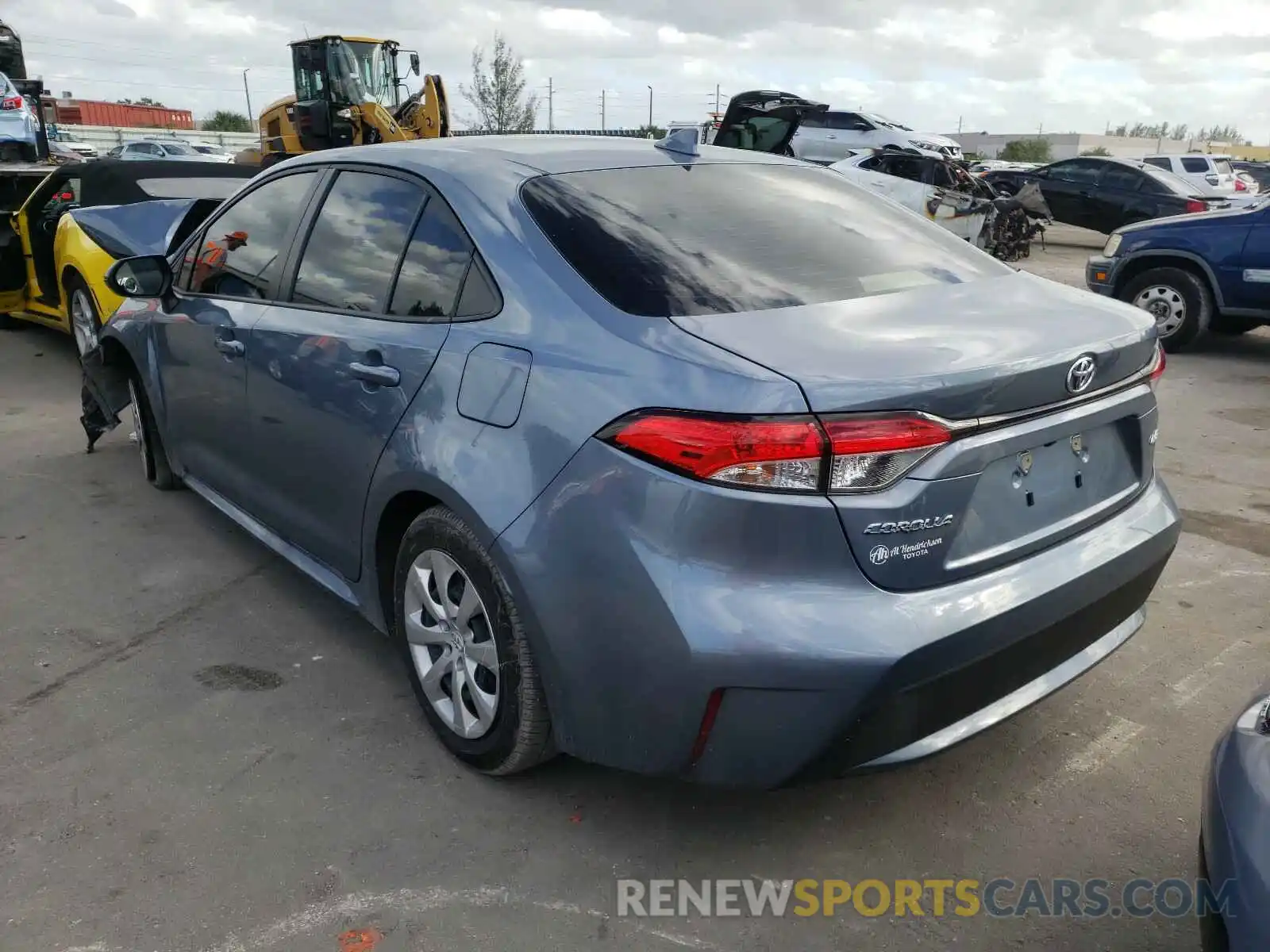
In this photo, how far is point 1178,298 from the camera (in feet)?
28.4

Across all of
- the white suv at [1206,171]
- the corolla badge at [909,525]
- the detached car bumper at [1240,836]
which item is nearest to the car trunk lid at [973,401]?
the corolla badge at [909,525]

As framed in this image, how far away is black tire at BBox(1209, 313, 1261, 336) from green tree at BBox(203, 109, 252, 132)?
243 ft

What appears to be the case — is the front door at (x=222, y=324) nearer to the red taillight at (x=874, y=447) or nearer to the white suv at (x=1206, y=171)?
the red taillight at (x=874, y=447)

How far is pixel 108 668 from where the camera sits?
340 cm

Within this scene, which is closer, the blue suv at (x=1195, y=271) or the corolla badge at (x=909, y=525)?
the corolla badge at (x=909, y=525)

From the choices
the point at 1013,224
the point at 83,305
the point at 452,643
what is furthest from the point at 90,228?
the point at 1013,224

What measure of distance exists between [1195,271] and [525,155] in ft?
25.0

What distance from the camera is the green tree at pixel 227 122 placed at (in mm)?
72812

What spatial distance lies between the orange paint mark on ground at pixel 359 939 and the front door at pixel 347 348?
3.78ft

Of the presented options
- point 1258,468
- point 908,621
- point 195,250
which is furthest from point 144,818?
point 1258,468

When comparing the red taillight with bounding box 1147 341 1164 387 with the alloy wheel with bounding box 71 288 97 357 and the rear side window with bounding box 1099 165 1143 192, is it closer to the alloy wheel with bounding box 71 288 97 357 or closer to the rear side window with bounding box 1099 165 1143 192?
the alloy wheel with bounding box 71 288 97 357

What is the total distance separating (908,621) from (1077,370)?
75 centimetres

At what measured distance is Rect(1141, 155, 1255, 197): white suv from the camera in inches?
902

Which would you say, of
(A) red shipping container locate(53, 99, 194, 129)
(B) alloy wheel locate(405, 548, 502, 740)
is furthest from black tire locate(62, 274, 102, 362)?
(A) red shipping container locate(53, 99, 194, 129)
